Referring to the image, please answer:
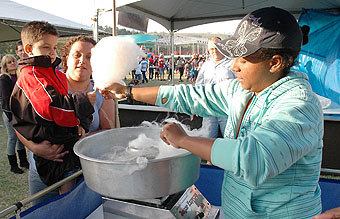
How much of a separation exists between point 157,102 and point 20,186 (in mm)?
2798

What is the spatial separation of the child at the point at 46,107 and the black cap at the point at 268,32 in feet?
2.54

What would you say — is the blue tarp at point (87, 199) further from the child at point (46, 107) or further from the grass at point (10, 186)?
the grass at point (10, 186)

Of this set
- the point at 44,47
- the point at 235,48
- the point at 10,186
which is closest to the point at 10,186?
the point at 10,186

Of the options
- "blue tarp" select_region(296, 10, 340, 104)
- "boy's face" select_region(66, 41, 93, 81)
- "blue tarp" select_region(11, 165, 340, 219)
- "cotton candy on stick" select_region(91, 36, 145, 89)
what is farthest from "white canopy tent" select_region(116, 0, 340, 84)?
"cotton candy on stick" select_region(91, 36, 145, 89)

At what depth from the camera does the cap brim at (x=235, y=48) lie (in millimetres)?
842

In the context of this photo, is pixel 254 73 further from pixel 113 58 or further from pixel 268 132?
pixel 113 58

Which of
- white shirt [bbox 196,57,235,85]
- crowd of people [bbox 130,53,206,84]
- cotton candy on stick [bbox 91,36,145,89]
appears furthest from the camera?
crowd of people [bbox 130,53,206,84]

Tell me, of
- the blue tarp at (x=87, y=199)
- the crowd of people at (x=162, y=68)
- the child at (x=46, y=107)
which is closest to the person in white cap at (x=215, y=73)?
the blue tarp at (x=87, y=199)

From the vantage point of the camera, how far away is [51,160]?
53.2 inches

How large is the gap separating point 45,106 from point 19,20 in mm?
7188

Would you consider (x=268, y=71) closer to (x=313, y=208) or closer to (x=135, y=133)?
(x=313, y=208)

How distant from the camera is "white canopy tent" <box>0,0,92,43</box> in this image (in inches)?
280

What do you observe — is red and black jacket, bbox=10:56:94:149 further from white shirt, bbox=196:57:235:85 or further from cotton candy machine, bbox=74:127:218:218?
white shirt, bbox=196:57:235:85

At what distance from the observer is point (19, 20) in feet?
23.1
